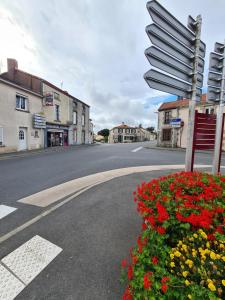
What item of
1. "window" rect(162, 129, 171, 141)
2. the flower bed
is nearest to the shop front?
"window" rect(162, 129, 171, 141)

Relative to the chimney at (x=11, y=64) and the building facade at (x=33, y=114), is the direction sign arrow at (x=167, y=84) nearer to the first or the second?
the building facade at (x=33, y=114)

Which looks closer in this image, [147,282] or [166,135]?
[147,282]

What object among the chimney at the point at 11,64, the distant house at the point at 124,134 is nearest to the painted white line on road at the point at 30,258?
the chimney at the point at 11,64

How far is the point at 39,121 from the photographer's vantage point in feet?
63.9

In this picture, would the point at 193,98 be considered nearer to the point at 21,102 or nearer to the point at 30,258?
the point at 30,258

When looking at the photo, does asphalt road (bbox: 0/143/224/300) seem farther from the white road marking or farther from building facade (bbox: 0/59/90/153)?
building facade (bbox: 0/59/90/153)

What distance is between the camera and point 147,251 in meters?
1.54

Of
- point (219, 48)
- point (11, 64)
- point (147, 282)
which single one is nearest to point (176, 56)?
point (219, 48)

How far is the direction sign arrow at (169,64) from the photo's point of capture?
301 centimetres

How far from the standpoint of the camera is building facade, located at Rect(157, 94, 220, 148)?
23.5 metres

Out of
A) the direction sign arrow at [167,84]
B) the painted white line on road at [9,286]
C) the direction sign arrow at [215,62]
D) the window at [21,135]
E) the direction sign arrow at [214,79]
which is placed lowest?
the painted white line on road at [9,286]

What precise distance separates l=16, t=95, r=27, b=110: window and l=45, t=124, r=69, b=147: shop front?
168 inches

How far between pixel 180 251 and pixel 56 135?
24369 millimetres

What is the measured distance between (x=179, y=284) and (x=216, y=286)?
0.25 metres
